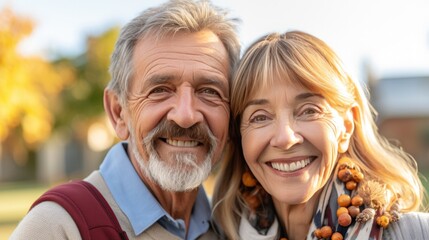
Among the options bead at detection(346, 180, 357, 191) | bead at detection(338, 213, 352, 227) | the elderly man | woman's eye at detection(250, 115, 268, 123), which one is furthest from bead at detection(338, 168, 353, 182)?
the elderly man

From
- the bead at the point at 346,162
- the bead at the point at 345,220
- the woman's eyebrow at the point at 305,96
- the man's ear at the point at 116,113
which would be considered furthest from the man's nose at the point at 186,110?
the bead at the point at 345,220

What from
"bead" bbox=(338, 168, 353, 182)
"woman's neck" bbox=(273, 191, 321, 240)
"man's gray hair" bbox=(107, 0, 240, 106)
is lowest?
"woman's neck" bbox=(273, 191, 321, 240)

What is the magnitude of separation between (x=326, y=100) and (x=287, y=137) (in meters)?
0.30

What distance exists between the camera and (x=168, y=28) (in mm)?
3434

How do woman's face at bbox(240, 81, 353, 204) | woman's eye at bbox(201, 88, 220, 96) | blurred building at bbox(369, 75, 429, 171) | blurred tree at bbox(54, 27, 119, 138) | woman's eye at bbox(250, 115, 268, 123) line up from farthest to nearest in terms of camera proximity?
blurred tree at bbox(54, 27, 119, 138) → blurred building at bbox(369, 75, 429, 171) → woman's eye at bbox(201, 88, 220, 96) → woman's eye at bbox(250, 115, 268, 123) → woman's face at bbox(240, 81, 353, 204)

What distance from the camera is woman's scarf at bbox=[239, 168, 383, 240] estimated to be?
3023 millimetres

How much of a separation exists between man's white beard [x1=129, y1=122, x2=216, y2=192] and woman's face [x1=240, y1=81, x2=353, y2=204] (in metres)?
0.34

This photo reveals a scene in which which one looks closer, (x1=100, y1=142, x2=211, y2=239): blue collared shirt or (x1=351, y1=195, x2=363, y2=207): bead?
(x1=351, y1=195, x2=363, y2=207): bead

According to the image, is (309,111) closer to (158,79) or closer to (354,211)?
(354,211)

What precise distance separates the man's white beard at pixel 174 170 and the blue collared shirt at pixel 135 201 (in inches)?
4.0

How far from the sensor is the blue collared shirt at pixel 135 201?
3.29m

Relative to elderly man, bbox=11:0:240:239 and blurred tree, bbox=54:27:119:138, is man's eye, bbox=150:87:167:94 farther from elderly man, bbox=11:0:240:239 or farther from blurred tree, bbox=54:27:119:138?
blurred tree, bbox=54:27:119:138

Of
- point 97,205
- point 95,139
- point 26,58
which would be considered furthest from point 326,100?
point 95,139

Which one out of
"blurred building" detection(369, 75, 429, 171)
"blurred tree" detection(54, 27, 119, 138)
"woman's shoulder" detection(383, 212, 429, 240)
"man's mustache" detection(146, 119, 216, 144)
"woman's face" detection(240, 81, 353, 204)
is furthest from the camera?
"blurred tree" detection(54, 27, 119, 138)
